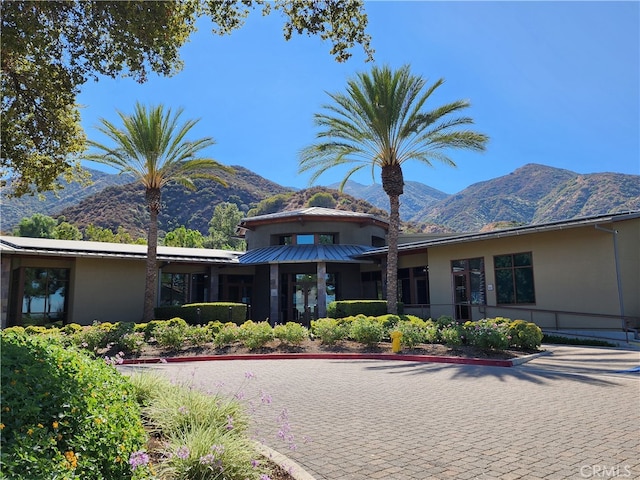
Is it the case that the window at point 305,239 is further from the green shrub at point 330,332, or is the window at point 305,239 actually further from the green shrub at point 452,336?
the green shrub at point 452,336

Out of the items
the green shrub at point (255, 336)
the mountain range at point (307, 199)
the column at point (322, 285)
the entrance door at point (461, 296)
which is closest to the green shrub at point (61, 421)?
the green shrub at point (255, 336)

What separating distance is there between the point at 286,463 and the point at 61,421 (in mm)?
2352

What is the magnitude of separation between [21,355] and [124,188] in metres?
97.8

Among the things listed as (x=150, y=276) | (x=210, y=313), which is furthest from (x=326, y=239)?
(x=150, y=276)

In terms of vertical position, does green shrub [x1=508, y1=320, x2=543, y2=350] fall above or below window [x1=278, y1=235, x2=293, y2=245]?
below

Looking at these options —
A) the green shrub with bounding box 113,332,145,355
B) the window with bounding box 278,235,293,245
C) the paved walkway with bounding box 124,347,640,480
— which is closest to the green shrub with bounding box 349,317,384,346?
the paved walkway with bounding box 124,347,640,480

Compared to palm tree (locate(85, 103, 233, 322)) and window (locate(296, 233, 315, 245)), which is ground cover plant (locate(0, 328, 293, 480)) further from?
window (locate(296, 233, 315, 245))

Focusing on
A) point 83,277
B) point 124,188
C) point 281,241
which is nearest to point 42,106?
point 83,277

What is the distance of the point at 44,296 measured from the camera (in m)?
20.8

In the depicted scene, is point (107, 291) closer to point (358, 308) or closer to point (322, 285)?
point (322, 285)

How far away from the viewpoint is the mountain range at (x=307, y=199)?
8625cm

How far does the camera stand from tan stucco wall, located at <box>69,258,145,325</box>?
834 inches

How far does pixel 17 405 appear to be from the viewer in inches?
108
